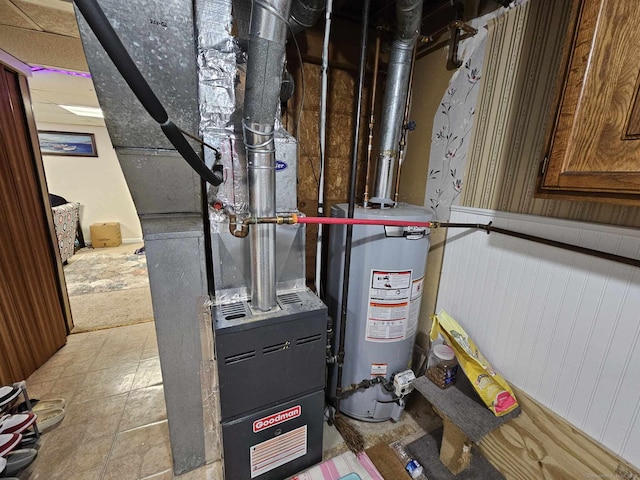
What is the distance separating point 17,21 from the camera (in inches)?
56.9

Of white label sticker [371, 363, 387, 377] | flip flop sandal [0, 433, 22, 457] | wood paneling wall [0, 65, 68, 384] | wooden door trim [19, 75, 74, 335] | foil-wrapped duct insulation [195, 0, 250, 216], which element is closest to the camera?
foil-wrapped duct insulation [195, 0, 250, 216]

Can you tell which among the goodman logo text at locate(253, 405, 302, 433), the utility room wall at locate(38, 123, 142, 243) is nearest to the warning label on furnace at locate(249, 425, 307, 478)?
the goodman logo text at locate(253, 405, 302, 433)

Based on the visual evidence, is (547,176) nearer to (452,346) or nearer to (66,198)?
(452,346)

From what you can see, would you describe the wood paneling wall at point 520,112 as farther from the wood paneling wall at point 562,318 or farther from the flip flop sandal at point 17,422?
the flip flop sandal at point 17,422

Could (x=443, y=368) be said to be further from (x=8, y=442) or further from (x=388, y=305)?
(x=8, y=442)

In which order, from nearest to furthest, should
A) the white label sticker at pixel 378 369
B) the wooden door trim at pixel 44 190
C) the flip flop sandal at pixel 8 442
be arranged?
the flip flop sandal at pixel 8 442, the white label sticker at pixel 378 369, the wooden door trim at pixel 44 190

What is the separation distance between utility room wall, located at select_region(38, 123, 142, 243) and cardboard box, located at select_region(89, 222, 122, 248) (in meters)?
0.20

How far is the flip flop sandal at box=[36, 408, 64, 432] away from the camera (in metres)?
1.38

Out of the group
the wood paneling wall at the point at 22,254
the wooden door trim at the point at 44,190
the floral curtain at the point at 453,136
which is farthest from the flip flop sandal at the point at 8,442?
the floral curtain at the point at 453,136

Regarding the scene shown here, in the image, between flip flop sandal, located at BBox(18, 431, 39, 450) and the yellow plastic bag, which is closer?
the yellow plastic bag

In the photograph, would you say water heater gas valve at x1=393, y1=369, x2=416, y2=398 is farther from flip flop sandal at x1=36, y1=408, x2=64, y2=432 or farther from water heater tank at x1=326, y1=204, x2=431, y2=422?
flip flop sandal at x1=36, y1=408, x2=64, y2=432

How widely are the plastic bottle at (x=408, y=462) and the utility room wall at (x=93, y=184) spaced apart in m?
4.88

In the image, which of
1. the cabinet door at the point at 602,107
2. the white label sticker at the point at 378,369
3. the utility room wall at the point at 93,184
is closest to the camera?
the cabinet door at the point at 602,107

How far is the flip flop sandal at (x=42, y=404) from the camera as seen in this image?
1472mm
